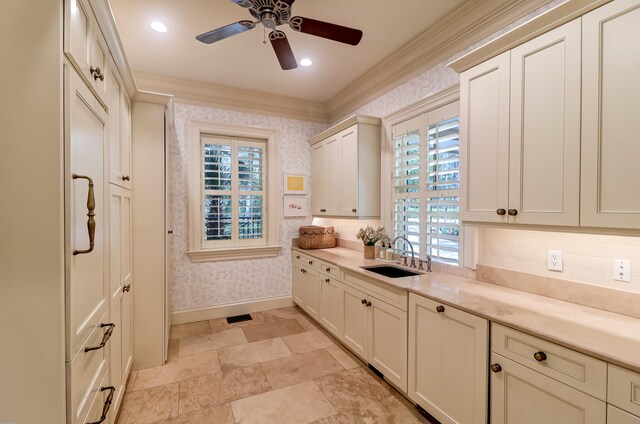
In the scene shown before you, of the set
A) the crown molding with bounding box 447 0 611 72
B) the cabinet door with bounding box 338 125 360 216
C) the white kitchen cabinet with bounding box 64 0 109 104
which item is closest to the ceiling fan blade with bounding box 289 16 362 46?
the crown molding with bounding box 447 0 611 72

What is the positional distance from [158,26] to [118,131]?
1132 mm

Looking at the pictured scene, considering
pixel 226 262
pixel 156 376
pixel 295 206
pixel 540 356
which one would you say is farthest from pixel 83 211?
pixel 295 206

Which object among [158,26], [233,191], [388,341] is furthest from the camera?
[233,191]

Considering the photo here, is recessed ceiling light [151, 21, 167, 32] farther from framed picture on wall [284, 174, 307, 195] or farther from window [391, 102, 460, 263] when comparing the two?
window [391, 102, 460, 263]

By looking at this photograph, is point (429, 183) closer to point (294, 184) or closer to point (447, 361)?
point (447, 361)

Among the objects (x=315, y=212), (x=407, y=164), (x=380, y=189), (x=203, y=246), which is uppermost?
(x=407, y=164)

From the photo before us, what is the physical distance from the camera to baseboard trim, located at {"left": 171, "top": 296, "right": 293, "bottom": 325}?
11.9ft

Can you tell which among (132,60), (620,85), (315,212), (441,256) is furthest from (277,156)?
(620,85)

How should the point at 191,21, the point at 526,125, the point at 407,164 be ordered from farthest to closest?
the point at 407,164
the point at 191,21
the point at 526,125

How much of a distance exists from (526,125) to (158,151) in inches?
106

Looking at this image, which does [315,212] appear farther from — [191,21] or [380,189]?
[191,21]

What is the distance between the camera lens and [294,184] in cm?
422

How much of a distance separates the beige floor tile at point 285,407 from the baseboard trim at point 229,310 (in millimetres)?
1759

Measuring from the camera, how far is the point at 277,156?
4105 mm
